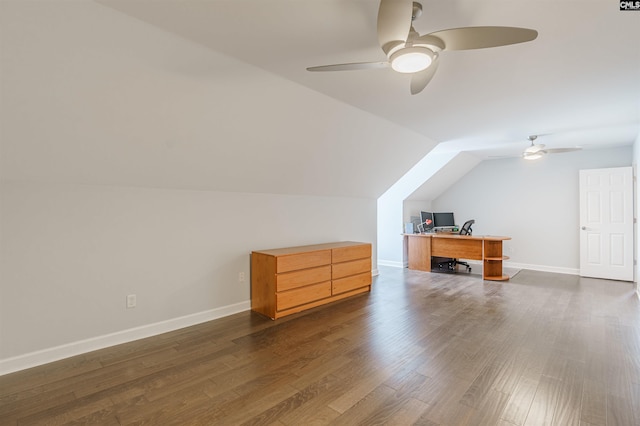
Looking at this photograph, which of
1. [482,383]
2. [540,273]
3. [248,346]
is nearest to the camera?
[482,383]

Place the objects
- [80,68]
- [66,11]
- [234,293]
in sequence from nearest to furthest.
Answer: [66,11] → [80,68] → [234,293]

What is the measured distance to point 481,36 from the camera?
158 centimetres

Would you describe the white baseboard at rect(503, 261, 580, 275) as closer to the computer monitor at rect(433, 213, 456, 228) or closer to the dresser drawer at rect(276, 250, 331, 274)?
the computer monitor at rect(433, 213, 456, 228)

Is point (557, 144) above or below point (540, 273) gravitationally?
above

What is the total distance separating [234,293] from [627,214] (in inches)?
264

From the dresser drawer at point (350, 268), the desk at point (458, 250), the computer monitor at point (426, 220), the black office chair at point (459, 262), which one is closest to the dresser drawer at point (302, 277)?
the dresser drawer at point (350, 268)

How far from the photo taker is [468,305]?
4.10 m

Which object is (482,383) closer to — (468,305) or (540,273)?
(468,305)

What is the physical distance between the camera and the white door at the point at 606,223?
5387mm

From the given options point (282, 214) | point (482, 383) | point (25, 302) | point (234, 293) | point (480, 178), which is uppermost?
point (480, 178)

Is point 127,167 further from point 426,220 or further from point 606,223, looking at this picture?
point 606,223

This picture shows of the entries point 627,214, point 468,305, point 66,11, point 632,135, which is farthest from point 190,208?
point 627,214

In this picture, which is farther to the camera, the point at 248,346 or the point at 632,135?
the point at 632,135

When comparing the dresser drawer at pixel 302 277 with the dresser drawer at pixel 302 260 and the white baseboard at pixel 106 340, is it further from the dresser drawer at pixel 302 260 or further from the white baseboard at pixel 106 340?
the white baseboard at pixel 106 340
